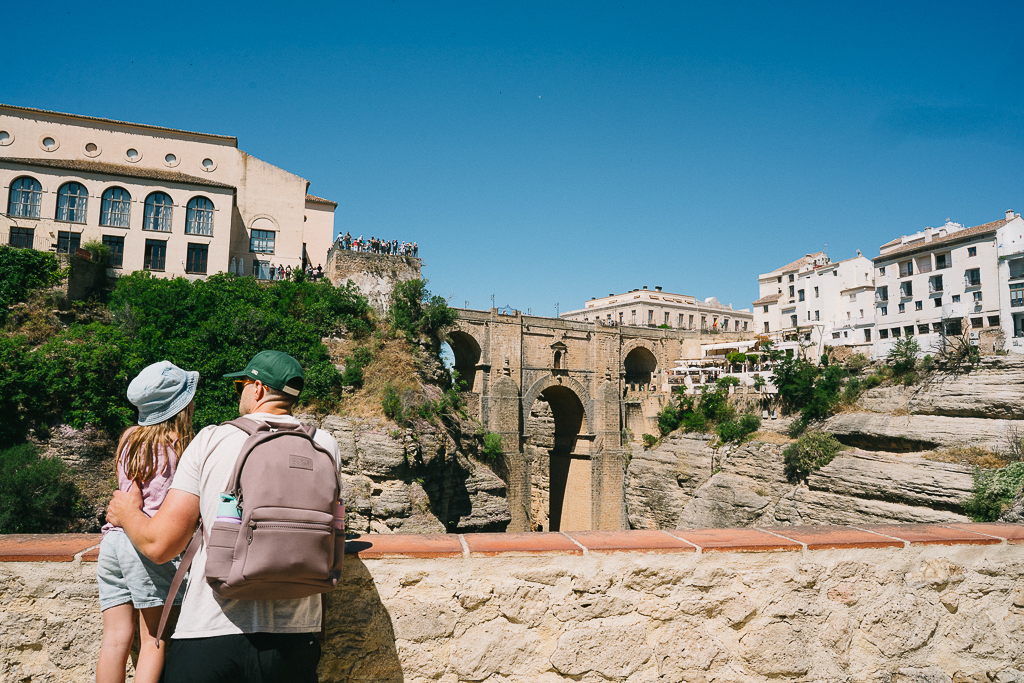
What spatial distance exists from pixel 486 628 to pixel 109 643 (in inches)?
57.9

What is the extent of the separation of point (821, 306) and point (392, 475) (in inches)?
1400

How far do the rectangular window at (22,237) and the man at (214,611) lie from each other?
82.6ft

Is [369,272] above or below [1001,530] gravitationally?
above

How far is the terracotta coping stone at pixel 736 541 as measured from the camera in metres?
2.90

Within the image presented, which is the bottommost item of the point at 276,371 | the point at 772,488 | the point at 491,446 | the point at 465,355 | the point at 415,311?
the point at 772,488

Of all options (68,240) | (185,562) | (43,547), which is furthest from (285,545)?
(68,240)

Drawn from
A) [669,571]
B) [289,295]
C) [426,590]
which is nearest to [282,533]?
[426,590]

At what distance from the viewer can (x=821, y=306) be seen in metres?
42.5

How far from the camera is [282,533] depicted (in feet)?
5.66

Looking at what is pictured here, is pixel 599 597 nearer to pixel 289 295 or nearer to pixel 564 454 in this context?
pixel 289 295

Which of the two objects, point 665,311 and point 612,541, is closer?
point 612,541

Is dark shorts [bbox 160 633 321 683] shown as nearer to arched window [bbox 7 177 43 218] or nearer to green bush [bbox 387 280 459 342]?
green bush [bbox 387 280 459 342]

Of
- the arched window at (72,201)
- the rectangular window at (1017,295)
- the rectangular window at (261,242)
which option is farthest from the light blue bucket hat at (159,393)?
the rectangular window at (1017,295)

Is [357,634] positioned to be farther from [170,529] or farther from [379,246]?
[379,246]
